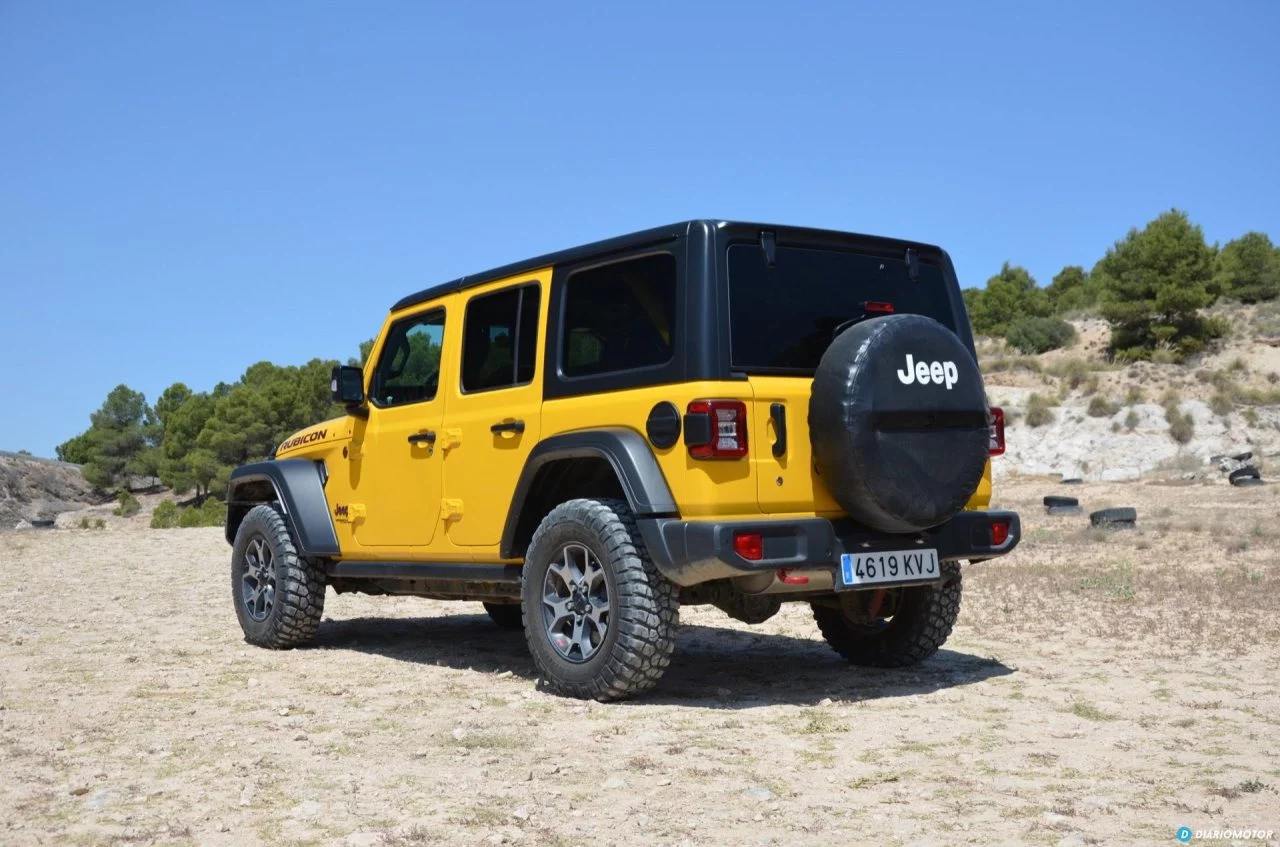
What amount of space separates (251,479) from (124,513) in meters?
47.6

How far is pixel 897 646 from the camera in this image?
6586 mm

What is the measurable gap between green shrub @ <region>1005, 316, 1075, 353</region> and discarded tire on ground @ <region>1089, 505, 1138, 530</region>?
36502 mm

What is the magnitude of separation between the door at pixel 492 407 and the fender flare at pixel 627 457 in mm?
298

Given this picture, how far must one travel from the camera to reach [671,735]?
485 centimetres

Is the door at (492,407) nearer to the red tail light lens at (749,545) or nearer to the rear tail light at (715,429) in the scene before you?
the rear tail light at (715,429)

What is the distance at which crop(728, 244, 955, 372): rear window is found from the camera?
538 cm

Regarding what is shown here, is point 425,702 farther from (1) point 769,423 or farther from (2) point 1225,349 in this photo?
(2) point 1225,349

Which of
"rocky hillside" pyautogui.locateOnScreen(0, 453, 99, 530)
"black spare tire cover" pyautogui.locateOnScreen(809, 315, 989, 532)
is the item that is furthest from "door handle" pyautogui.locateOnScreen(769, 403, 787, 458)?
"rocky hillside" pyautogui.locateOnScreen(0, 453, 99, 530)

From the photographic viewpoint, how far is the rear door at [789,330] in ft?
17.3

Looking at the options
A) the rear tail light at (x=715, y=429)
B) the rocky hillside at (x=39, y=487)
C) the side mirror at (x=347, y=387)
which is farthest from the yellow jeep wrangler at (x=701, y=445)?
the rocky hillside at (x=39, y=487)

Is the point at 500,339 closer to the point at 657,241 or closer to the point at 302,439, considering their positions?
the point at 657,241

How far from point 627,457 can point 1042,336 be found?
48.3 m

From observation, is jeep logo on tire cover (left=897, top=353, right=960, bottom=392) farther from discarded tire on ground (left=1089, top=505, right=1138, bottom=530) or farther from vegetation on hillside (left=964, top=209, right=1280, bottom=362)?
vegetation on hillside (left=964, top=209, right=1280, bottom=362)

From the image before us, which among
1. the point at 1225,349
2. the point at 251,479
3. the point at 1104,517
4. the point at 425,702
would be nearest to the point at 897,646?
the point at 425,702
